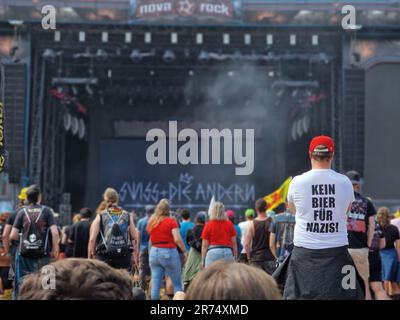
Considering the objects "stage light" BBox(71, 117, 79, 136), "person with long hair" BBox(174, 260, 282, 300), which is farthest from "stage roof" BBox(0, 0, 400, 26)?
"person with long hair" BBox(174, 260, 282, 300)

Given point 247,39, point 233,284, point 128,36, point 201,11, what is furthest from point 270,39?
point 233,284

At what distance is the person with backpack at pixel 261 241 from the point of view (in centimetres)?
846

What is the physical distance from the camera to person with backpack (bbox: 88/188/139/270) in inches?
280

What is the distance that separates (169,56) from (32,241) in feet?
38.5

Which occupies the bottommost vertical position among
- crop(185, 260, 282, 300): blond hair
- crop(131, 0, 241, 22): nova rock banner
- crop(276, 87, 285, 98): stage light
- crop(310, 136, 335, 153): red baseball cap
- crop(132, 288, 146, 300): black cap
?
crop(132, 288, 146, 300): black cap

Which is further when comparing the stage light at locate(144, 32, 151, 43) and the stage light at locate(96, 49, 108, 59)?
the stage light at locate(144, 32, 151, 43)

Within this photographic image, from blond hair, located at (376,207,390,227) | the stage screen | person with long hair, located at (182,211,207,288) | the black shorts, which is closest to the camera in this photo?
the black shorts

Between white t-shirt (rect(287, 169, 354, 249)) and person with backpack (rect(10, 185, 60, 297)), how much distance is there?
11.9ft

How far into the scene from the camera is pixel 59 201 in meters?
21.6

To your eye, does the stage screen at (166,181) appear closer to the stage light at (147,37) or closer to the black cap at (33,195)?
the stage light at (147,37)

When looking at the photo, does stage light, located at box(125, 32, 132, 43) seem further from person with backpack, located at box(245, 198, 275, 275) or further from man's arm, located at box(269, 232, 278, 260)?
man's arm, located at box(269, 232, 278, 260)

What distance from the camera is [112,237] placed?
7129 millimetres

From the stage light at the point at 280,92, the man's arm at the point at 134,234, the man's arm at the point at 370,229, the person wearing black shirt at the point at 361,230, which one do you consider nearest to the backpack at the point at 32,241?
the man's arm at the point at 134,234

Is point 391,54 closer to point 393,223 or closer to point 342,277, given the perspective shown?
Result: point 393,223
